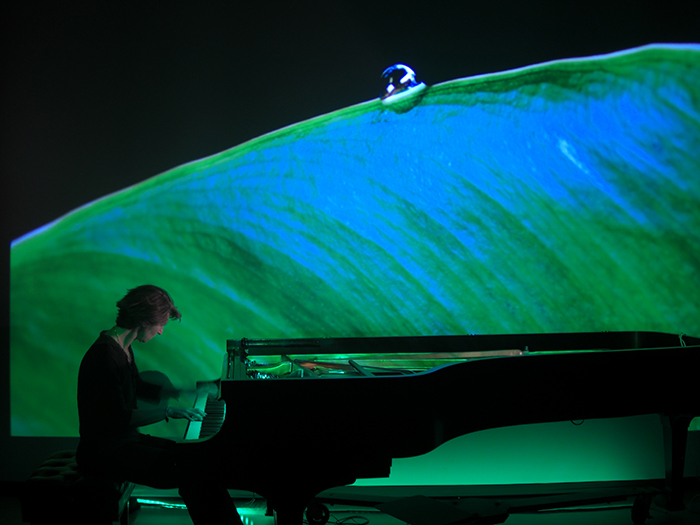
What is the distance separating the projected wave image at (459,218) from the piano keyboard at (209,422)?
3.34ft

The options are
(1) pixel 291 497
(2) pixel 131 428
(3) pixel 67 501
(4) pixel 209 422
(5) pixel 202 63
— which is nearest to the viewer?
(1) pixel 291 497

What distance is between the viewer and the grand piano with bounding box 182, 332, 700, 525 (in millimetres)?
1630

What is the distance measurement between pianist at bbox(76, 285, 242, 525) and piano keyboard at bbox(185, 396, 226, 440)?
5 centimetres

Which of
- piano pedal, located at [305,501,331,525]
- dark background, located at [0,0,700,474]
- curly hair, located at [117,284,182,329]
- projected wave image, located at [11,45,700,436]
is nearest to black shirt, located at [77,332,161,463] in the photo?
curly hair, located at [117,284,182,329]

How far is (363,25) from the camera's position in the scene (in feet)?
10.7

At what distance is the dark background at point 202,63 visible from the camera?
3109 mm

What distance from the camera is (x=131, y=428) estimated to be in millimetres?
1898

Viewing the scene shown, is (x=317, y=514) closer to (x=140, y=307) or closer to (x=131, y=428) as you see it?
(x=131, y=428)

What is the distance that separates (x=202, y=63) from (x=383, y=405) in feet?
7.91

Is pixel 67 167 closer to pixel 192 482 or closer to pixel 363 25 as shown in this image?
pixel 363 25

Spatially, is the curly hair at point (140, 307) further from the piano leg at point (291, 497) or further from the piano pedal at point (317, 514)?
the piano pedal at point (317, 514)

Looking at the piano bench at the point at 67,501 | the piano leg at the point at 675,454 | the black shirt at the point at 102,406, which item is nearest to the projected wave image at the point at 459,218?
the piano leg at the point at 675,454

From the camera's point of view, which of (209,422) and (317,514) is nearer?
(209,422)

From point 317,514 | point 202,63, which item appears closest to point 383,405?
point 317,514
